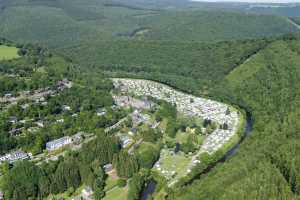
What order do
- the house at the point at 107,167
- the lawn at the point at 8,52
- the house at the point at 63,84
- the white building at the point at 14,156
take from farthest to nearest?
1. the lawn at the point at 8,52
2. the house at the point at 63,84
3. the white building at the point at 14,156
4. the house at the point at 107,167

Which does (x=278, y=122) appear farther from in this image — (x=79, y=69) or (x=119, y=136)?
(x=79, y=69)

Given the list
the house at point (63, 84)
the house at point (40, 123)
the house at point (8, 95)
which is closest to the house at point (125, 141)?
the house at point (40, 123)

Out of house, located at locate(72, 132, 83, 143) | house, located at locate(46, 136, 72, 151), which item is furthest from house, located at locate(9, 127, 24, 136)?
house, located at locate(72, 132, 83, 143)

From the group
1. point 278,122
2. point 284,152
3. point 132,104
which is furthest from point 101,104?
point 284,152

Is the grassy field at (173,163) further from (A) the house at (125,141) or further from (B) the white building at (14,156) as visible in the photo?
(B) the white building at (14,156)

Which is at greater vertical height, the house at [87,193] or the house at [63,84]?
the house at [63,84]

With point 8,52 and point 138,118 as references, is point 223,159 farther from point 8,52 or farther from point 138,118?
point 8,52
